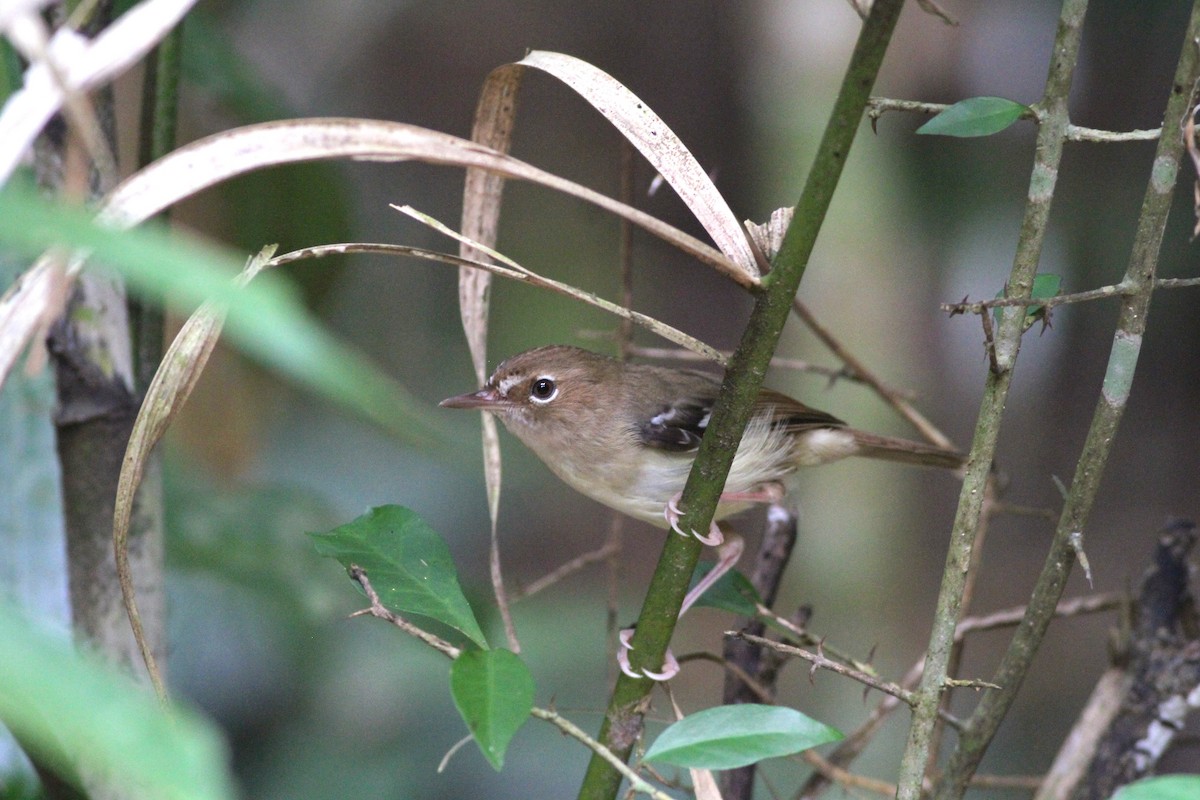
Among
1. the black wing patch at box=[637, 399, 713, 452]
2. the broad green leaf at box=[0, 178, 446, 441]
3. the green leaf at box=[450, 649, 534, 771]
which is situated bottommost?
the green leaf at box=[450, 649, 534, 771]

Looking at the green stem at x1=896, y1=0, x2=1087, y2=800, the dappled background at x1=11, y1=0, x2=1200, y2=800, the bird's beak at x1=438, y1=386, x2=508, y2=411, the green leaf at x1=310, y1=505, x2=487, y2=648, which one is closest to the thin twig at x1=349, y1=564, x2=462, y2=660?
the green leaf at x1=310, y1=505, x2=487, y2=648

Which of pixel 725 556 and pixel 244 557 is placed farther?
pixel 244 557

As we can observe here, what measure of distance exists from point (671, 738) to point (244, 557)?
89.4 inches

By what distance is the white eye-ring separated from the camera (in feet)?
10.5

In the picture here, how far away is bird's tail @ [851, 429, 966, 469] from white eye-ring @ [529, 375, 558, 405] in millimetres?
887

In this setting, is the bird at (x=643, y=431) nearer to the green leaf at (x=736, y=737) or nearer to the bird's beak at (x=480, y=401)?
the bird's beak at (x=480, y=401)

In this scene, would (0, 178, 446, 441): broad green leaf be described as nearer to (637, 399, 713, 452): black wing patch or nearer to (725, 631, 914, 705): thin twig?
(725, 631, 914, 705): thin twig

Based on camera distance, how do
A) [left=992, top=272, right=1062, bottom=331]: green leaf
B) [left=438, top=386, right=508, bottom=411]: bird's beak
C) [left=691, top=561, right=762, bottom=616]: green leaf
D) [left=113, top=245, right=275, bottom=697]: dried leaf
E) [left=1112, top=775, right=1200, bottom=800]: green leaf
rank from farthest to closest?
1. [left=438, top=386, right=508, bottom=411]: bird's beak
2. [left=691, top=561, right=762, bottom=616]: green leaf
3. [left=992, top=272, right=1062, bottom=331]: green leaf
4. [left=113, top=245, right=275, bottom=697]: dried leaf
5. [left=1112, top=775, right=1200, bottom=800]: green leaf

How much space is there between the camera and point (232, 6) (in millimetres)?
3859

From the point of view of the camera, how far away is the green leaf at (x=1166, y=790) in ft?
2.84

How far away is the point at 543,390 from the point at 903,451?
1.04m

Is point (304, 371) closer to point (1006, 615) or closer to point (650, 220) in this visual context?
point (650, 220)

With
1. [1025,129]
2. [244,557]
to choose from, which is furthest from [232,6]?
[1025,129]

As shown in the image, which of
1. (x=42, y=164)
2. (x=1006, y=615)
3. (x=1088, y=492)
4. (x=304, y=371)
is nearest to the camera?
(x=304, y=371)
